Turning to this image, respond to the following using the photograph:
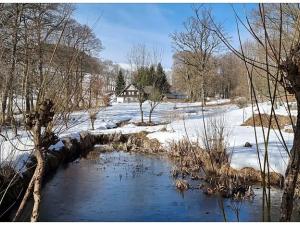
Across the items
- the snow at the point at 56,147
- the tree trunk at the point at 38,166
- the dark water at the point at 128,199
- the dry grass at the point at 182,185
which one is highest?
the tree trunk at the point at 38,166

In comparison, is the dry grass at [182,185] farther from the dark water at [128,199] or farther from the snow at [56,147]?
the snow at [56,147]

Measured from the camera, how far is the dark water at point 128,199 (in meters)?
7.08

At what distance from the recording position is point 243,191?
28.1ft

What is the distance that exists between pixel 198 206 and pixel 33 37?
213 inches

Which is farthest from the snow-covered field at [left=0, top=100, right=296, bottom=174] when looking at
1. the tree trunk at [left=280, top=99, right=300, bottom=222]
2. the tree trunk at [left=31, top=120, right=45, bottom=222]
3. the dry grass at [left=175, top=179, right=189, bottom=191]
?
the dry grass at [left=175, top=179, right=189, bottom=191]

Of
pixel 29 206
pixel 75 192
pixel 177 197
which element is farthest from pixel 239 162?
pixel 29 206

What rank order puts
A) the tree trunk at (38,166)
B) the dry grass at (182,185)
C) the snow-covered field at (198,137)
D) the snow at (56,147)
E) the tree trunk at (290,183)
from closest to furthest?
the tree trunk at (290,183), the tree trunk at (38,166), the snow-covered field at (198,137), the dry grass at (182,185), the snow at (56,147)

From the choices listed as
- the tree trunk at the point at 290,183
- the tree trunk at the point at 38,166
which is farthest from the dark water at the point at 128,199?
the tree trunk at the point at 290,183

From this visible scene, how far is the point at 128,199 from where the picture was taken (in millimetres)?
8180

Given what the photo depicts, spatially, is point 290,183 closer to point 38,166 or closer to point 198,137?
point 38,166

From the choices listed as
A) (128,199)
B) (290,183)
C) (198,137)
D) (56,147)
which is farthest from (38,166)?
(198,137)

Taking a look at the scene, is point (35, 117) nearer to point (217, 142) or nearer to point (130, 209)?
point (130, 209)

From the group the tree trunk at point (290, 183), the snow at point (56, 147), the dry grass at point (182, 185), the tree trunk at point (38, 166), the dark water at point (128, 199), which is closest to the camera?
the tree trunk at point (290, 183)

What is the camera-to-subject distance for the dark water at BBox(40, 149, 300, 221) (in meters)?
A: 7.08
